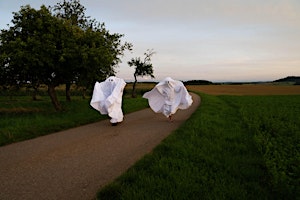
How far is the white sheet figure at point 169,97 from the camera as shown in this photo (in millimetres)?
14680

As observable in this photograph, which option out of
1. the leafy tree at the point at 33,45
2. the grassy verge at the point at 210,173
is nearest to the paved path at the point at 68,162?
the grassy verge at the point at 210,173

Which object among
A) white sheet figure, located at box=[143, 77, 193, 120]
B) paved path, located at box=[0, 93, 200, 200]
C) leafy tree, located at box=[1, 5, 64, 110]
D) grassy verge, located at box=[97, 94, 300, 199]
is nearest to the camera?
grassy verge, located at box=[97, 94, 300, 199]

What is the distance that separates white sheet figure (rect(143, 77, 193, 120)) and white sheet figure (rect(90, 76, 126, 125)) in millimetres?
2511

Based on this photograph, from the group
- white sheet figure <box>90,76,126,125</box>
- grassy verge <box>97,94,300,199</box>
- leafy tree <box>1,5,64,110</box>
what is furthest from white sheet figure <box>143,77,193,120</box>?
leafy tree <box>1,5,64,110</box>

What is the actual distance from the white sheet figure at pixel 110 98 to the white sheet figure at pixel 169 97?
98.8 inches

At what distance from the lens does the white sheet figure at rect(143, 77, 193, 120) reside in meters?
14.7

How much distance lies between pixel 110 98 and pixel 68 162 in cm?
632

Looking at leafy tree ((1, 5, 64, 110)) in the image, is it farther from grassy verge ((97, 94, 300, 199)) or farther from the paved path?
grassy verge ((97, 94, 300, 199))

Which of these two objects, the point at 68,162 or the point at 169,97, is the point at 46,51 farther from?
the point at 68,162

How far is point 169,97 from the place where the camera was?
49.0 ft

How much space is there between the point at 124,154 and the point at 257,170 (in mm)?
3241

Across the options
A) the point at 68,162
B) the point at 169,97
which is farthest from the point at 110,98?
the point at 68,162

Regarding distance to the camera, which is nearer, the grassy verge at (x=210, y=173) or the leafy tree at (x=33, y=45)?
the grassy verge at (x=210, y=173)

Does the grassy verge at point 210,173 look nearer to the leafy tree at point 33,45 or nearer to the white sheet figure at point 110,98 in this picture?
the white sheet figure at point 110,98
